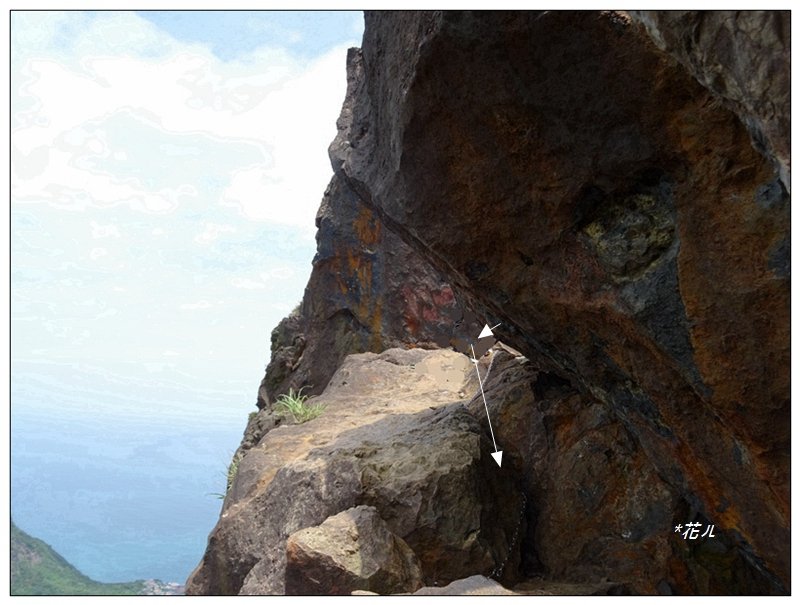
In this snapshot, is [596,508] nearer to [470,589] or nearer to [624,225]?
[470,589]

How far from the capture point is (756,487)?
4.17 m

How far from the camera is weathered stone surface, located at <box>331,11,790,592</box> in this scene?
3809 mm

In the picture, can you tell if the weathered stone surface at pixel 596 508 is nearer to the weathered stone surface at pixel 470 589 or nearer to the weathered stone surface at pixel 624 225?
the weathered stone surface at pixel 624 225

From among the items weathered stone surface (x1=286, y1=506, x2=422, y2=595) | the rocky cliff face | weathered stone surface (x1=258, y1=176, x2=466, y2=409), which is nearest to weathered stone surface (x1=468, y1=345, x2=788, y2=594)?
the rocky cliff face

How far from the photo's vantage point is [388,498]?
5980 millimetres

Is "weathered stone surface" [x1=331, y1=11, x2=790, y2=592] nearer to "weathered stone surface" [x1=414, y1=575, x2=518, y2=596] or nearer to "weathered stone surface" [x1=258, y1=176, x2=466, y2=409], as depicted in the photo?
"weathered stone surface" [x1=414, y1=575, x2=518, y2=596]

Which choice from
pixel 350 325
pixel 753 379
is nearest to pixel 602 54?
pixel 753 379

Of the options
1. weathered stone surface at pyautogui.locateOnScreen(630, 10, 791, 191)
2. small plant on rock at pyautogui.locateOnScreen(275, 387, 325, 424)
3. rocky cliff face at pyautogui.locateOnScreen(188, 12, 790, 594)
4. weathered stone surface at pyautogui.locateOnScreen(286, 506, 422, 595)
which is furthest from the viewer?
small plant on rock at pyautogui.locateOnScreen(275, 387, 325, 424)

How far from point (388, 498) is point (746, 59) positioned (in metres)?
4.48

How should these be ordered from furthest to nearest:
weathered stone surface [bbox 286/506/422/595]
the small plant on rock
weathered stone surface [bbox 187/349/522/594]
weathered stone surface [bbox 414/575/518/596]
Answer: the small plant on rock
weathered stone surface [bbox 187/349/522/594]
weathered stone surface [bbox 286/506/422/595]
weathered stone surface [bbox 414/575/518/596]

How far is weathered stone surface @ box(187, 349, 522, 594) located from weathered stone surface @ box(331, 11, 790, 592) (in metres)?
1.20

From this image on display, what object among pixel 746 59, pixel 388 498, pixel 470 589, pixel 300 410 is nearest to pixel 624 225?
pixel 746 59

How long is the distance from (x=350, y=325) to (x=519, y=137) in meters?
10.6

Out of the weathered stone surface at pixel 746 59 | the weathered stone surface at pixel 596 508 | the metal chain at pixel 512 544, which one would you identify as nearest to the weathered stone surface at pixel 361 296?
the weathered stone surface at pixel 596 508
